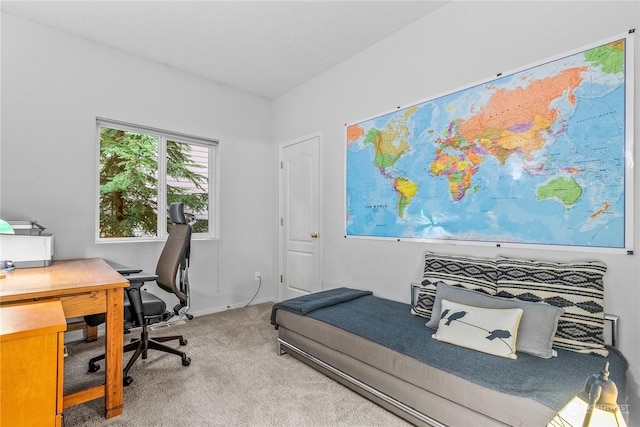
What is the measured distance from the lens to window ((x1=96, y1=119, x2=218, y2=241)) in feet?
10.4

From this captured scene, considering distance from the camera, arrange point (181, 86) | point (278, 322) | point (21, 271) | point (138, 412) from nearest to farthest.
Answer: point (138, 412) < point (21, 271) < point (278, 322) < point (181, 86)

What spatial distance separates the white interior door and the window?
93 centimetres

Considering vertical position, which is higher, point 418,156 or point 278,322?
point 418,156

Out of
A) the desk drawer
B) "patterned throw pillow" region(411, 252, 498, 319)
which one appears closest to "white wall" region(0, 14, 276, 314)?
the desk drawer

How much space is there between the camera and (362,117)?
312 centimetres

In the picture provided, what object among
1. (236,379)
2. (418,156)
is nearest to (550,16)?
(418,156)

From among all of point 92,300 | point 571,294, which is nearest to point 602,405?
point 571,294

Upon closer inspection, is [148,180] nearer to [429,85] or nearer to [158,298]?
[158,298]

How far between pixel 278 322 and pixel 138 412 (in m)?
1.09

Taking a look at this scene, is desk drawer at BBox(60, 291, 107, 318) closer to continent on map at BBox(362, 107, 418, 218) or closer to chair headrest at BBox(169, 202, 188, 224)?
chair headrest at BBox(169, 202, 188, 224)

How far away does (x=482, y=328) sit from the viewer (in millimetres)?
1678

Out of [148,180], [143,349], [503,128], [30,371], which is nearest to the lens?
[30,371]

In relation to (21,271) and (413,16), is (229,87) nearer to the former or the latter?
(413,16)

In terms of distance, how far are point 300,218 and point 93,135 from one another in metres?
2.31
